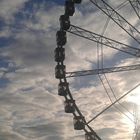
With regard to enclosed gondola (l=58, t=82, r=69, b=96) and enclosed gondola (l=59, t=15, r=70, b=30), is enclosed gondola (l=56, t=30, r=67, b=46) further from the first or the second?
enclosed gondola (l=58, t=82, r=69, b=96)

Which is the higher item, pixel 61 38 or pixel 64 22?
pixel 64 22

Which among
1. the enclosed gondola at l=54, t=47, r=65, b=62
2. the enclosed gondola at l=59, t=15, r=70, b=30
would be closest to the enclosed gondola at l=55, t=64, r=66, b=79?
the enclosed gondola at l=54, t=47, r=65, b=62

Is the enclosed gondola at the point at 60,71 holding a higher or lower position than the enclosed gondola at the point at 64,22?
lower

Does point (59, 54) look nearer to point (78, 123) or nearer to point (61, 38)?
point (61, 38)

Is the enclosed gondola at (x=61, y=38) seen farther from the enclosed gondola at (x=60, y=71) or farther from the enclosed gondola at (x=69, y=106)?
the enclosed gondola at (x=69, y=106)

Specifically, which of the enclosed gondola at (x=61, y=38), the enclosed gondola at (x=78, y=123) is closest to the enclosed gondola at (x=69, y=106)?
the enclosed gondola at (x=78, y=123)

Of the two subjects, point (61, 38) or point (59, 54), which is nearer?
point (61, 38)

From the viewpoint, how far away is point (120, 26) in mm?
31078

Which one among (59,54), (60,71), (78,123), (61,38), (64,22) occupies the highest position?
(64,22)

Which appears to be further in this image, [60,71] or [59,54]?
[59,54]

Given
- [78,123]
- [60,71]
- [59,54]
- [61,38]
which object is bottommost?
[78,123]

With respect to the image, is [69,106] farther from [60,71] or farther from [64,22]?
[64,22]

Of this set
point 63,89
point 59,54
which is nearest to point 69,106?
point 63,89

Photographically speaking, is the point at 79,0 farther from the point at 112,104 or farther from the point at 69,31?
the point at 112,104
